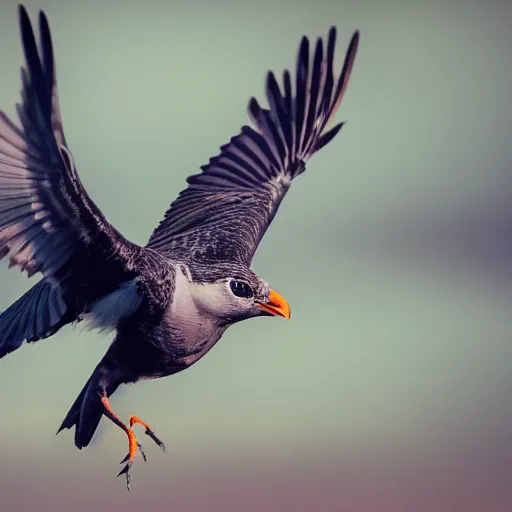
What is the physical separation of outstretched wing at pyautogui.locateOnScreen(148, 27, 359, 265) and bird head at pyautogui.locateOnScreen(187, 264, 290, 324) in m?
1.48

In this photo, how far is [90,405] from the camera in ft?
21.7

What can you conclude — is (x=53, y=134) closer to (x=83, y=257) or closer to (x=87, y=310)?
(x=83, y=257)

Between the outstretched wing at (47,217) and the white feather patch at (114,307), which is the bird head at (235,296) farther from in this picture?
the outstretched wing at (47,217)

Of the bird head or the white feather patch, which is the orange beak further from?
the white feather patch

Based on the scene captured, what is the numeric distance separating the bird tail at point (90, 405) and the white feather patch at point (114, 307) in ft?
1.42

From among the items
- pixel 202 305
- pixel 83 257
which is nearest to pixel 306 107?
pixel 202 305

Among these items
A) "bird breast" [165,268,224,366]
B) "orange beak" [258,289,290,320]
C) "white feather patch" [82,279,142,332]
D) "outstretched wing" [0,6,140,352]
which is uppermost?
"outstretched wing" [0,6,140,352]

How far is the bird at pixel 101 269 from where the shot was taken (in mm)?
5434

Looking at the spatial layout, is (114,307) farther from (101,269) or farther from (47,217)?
(47,217)

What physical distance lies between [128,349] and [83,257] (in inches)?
30.8

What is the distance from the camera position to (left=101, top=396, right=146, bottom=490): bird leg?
239 inches

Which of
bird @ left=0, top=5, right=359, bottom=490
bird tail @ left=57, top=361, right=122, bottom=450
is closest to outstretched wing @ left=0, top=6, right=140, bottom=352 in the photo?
bird @ left=0, top=5, right=359, bottom=490

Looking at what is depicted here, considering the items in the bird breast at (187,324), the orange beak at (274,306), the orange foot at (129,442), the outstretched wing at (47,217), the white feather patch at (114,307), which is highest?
the outstretched wing at (47,217)

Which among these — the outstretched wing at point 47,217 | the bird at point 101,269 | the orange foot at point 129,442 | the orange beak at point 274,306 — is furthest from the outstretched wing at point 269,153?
the outstretched wing at point 47,217
